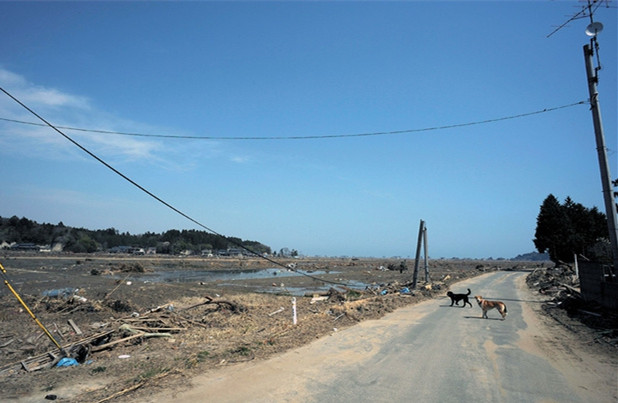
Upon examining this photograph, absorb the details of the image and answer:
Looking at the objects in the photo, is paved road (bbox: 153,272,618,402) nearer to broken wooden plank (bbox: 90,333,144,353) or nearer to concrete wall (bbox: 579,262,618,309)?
broken wooden plank (bbox: 90,333,144,353)

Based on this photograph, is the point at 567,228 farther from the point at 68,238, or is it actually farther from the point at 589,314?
the point at 68,238

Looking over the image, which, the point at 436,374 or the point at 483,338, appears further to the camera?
the point at 483,338

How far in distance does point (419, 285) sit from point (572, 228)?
52.9 m

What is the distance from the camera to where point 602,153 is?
48.6ft

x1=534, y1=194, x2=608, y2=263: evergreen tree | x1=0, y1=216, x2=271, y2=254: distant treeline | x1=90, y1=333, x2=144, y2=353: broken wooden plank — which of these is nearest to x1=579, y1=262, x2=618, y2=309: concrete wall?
x1=90, y1=333, x2=144, y2=353: broken wooden plank

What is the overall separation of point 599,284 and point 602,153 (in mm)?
5597

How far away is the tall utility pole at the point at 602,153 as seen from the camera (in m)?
13.9

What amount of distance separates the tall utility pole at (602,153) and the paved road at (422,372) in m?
5.83

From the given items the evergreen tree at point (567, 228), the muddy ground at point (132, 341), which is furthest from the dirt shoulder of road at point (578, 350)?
the evergreen tree at point (567, 228)

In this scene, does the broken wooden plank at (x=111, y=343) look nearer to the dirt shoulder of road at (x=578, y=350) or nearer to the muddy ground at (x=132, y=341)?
the muddy ground at (x=132, y=341)

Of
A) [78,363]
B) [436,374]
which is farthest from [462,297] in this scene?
[78,363]

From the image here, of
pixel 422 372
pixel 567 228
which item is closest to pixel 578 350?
pixel 422 372

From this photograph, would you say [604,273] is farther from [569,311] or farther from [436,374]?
[436,374]

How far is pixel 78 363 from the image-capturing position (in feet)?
28.5
